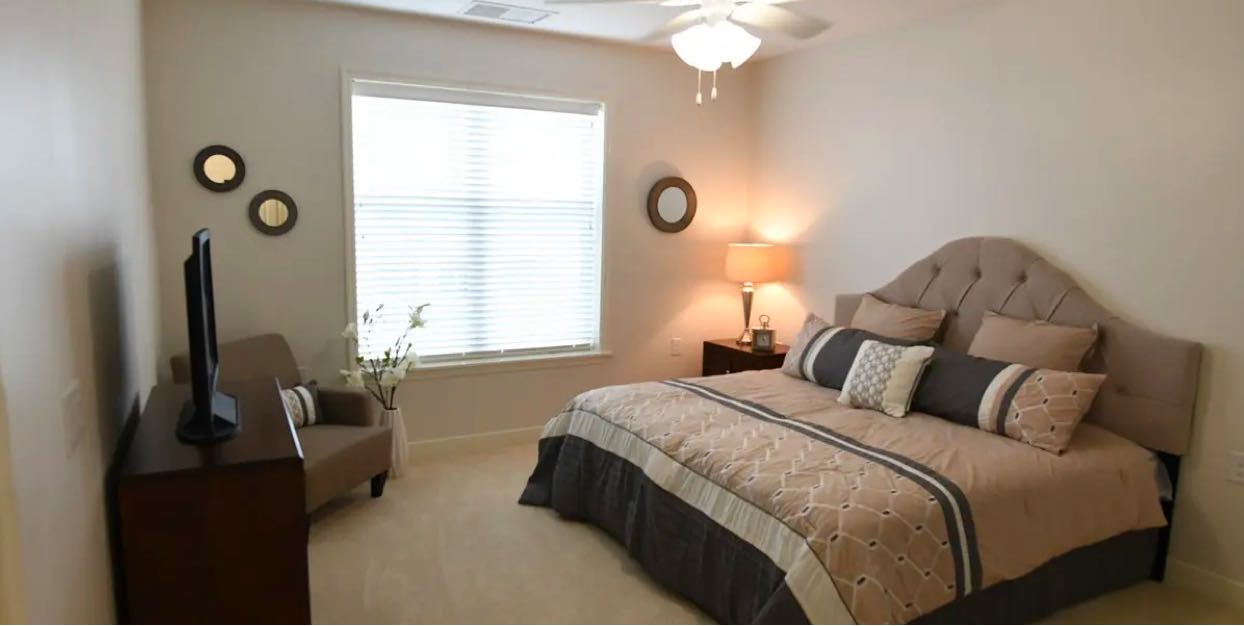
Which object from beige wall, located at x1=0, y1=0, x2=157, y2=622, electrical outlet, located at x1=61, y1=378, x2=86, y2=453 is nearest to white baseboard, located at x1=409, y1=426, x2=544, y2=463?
beige wall, located at x1=0, y1=0, x2=157, y2=622

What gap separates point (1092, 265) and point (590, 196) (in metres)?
2.70

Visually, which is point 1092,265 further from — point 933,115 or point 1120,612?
point 1120,612

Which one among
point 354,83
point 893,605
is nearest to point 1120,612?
point 893,605

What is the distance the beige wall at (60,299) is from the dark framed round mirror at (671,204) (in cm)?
301

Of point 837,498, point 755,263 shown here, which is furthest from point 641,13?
point 837,498

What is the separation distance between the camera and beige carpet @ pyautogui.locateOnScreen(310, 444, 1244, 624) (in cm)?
269

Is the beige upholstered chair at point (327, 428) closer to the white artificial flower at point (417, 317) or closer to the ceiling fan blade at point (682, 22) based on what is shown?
the white artificial flower at point (417, 317)

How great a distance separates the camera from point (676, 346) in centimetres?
507

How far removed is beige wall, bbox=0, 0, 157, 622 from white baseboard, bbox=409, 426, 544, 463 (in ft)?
6.63

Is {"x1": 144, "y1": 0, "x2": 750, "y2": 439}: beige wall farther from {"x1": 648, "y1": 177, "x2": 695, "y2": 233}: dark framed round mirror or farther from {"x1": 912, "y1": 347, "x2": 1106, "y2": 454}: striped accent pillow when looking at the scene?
{"x1": 912, "y1": 347, "x2": 1106, "y2": 454}: striped accent pillow

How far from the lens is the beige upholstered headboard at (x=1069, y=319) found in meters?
2.92

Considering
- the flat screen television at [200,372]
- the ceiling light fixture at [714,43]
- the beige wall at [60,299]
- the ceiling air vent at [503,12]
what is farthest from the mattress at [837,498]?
the ceiling air vent at [503,12]

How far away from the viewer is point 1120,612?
2758 millimetres

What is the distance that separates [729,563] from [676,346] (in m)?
2.65
